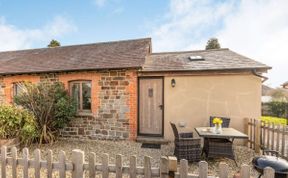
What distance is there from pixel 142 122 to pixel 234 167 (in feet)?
13.6

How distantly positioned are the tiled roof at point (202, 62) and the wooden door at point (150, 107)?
683 millimetres

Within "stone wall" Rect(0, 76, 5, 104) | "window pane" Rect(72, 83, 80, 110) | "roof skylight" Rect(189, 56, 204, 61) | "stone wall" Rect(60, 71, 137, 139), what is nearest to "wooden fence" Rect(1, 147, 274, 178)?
"stone wall" Rect(60, 71, 137, 139)

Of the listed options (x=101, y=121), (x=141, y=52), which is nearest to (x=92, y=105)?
(x=101, y=121)

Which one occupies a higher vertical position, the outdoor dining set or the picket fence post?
the picket fence post

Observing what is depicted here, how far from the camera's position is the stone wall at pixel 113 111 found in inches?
311

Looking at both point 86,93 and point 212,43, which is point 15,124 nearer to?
point 86,93

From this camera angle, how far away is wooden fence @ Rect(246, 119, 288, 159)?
5.65 meters

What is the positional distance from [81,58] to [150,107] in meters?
4.53

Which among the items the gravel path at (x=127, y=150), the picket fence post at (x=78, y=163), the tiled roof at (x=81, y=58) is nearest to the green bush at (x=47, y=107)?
the gravel path at (x=127, y=150)

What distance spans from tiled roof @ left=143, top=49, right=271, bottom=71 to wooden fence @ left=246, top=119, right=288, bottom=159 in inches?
88.2

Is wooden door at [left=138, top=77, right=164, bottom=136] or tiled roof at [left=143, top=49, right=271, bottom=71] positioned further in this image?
wooden door at [left=138, top=77, right=164, bottom=136]

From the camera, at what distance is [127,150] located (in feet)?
21.5

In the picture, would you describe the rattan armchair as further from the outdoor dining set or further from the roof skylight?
the roof skylight

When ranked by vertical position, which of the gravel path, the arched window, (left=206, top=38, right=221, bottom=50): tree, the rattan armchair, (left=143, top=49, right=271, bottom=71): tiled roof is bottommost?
the gravel path
